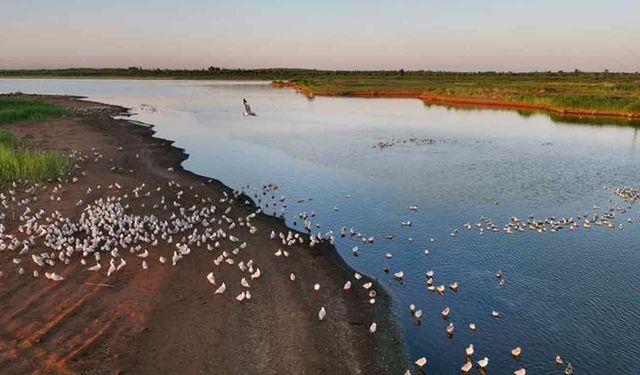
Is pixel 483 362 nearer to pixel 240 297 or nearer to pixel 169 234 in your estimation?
pixel 240 297

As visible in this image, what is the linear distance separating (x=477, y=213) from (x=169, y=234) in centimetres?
1169

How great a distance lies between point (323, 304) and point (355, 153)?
22757mm

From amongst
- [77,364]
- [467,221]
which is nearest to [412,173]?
[467,221]

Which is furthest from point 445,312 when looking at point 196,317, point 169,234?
point 169,234

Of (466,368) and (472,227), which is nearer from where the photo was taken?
(466,368)

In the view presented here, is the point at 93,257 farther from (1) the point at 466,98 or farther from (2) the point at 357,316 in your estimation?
(1) the point at 466,98

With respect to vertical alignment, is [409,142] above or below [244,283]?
below

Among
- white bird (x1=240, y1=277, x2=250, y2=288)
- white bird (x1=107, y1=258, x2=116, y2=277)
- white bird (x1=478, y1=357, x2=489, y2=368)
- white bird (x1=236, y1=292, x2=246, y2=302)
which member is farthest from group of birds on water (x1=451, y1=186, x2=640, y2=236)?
white bird (x1=107, y1=258, x2=116, y2=277)

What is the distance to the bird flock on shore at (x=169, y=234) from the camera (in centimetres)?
1359

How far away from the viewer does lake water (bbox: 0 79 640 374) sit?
1157cm

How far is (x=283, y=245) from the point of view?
53.4 feet

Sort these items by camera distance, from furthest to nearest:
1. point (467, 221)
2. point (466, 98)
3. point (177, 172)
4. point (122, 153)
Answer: point (466, 98) < point (122, 153) < point (177, 172) < point (467, 221)

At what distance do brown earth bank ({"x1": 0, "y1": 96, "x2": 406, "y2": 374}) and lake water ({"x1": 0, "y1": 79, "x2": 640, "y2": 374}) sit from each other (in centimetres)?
122

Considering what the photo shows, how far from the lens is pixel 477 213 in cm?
2066
